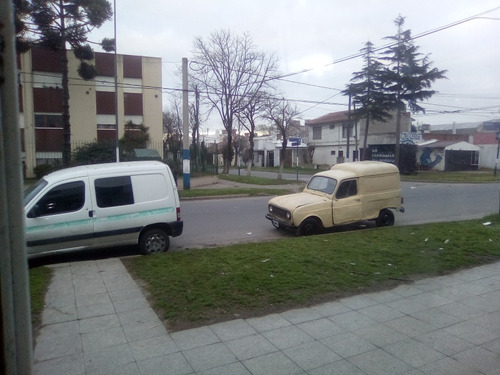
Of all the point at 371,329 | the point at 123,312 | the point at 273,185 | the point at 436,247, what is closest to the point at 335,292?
the point at 371,329

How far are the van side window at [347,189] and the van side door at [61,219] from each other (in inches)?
244

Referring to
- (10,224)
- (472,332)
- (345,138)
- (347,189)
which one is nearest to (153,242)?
(347,189)

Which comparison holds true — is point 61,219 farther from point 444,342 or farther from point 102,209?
point 444,342

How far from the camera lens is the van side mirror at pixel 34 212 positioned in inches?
294

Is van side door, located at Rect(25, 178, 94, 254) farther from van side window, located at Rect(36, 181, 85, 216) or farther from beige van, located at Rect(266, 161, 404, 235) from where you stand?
beige van, located at Rect(266, 161, 404, 235)

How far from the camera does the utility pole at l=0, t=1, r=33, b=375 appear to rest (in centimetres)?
226

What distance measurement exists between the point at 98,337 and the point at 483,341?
4.03 metres

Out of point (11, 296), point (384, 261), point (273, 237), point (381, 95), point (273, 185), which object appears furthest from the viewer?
point (381, 95)

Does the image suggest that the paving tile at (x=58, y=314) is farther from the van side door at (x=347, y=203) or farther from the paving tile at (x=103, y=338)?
the van side door at (x=347, y=203)

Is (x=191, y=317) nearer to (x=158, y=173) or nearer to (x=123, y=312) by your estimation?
(x=123, y=312)

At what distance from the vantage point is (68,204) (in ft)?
25.7

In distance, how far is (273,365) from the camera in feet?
13.0

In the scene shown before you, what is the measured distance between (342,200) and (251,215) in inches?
162

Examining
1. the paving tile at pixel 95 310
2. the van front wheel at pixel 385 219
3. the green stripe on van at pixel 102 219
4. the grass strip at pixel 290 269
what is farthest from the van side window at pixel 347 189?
the paving tile at pixel 95 310
